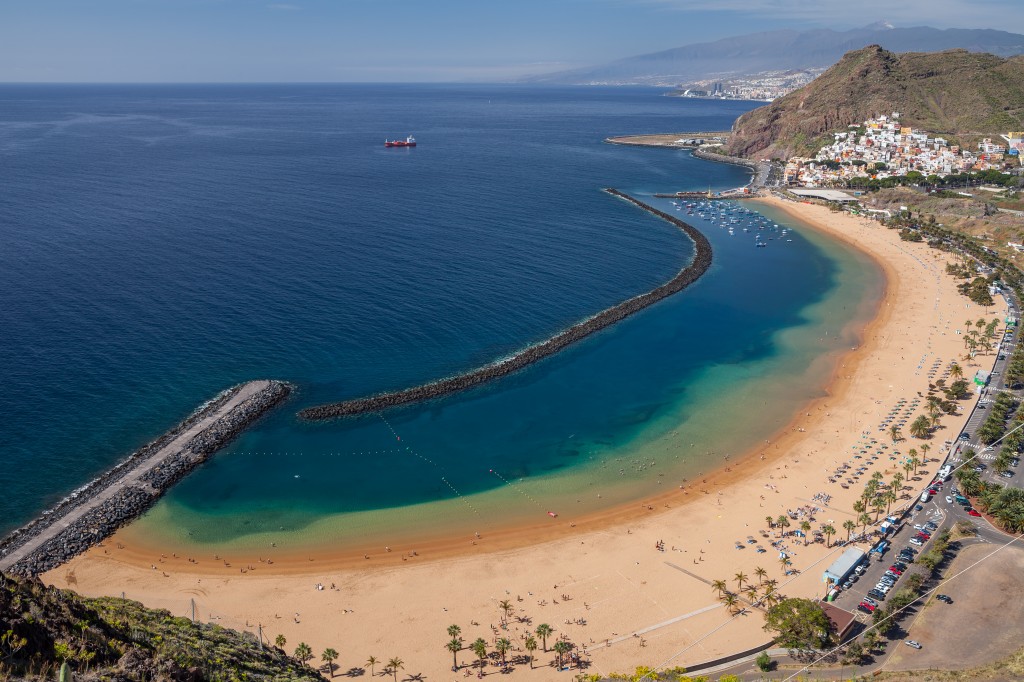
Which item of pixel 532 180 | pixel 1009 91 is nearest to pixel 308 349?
pixel 532 180

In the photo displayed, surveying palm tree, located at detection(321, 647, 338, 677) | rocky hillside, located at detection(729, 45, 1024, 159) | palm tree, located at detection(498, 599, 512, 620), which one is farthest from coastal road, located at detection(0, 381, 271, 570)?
rocky hillside, located at detection(729, 45, 1024, 159)

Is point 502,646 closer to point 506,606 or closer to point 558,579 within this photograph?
point 506,606

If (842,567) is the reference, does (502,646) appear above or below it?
below

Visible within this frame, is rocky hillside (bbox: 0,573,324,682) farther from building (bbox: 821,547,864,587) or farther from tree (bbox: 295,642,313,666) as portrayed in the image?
building (bbox: 821,547,864,587)

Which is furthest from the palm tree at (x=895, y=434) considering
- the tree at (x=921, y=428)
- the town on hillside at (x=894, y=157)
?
the town on hillside at (x=894, y=157)

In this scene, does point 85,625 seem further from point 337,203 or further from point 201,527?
point 337,203

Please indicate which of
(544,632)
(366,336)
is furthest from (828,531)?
(366,336)

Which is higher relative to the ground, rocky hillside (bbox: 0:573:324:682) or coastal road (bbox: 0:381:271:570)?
rocky hillside (bbox: 0:573:324:682)
